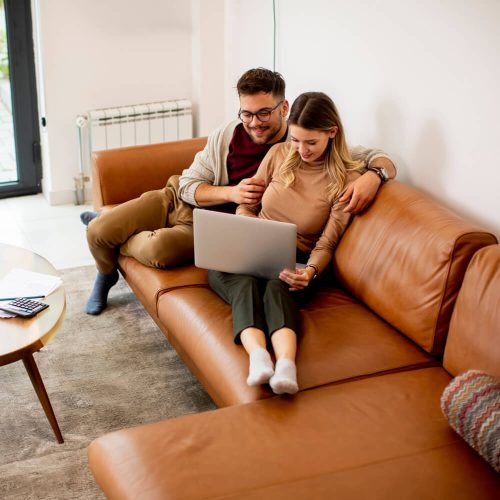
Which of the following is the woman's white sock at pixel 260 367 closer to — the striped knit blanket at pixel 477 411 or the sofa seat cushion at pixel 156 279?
the striped knit blanket at pixel 477 411

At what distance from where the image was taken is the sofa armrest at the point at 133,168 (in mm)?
3387

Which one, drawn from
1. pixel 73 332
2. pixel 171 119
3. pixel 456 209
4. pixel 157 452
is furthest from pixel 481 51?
pixel 171 119

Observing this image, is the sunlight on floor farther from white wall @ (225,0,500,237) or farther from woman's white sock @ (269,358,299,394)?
woman's white sock @ (269,358,299,394)

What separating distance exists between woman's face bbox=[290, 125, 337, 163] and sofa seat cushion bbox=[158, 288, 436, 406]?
0.51 m

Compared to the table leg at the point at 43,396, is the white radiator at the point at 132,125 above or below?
above

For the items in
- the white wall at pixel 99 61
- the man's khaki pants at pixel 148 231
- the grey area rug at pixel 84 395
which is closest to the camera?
the grey area rug at pixel 84 395

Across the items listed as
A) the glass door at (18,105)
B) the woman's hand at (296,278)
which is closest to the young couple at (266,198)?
the woman's hand at (296,278)

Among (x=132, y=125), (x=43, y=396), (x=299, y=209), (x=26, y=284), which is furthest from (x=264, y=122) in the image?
(x=132, y=125)

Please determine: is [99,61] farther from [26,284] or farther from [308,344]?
[308,344]

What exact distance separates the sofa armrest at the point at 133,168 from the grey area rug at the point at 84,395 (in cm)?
50

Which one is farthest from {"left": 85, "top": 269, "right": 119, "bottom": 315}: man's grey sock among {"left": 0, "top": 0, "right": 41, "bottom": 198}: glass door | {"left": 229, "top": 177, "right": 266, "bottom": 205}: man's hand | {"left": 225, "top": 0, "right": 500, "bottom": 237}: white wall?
{"left": 0, "top": 0, "right": 41, "bottom": 198}: glass door

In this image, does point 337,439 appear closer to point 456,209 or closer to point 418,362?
point 418,362

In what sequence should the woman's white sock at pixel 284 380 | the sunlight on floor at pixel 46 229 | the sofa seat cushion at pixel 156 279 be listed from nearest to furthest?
the woman's white sock at pixel 284 380
the sofa seat cushion at pixel 156 279
the sunlight on floor at pixel 46 229

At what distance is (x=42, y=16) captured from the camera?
4.13m
